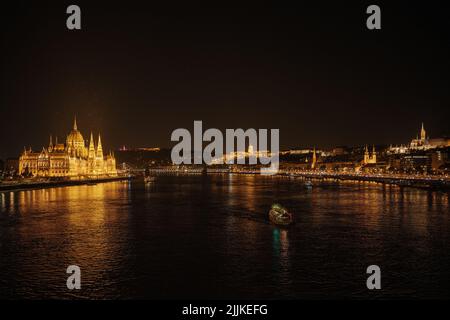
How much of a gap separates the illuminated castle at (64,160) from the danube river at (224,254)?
77132 millimetres

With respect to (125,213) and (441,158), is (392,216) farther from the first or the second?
(441,158)

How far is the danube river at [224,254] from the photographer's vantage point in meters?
15.5

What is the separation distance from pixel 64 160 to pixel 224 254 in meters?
98.0

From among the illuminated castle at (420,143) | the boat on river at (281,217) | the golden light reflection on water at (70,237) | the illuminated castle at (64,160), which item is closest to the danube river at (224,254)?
the golden light reflection on water at (70,237)

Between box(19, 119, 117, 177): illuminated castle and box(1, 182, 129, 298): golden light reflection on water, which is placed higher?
box(19, 119, 117, 177): illuminated castle

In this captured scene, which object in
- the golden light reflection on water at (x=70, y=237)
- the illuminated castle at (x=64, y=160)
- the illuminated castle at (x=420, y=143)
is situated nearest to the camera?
the golden light reflection on water at (x=70, y=237)

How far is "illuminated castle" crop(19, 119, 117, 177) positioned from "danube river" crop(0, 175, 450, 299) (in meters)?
77.1

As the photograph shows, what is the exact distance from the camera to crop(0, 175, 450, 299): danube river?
1546cm

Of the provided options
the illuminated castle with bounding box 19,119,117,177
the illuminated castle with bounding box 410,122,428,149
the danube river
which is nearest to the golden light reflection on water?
the danube river

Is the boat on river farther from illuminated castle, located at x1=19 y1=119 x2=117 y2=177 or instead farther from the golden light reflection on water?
illuminated castle, located at x1=19 y1=119 x2=117 y2=177

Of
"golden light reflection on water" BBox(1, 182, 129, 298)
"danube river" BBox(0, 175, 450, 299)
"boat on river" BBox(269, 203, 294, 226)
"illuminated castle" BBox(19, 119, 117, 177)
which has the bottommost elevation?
"danube river" BBox(0, 175, 450, 299)

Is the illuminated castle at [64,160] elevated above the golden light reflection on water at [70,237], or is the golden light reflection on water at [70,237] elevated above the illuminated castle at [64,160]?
the illuminated castle at [64,160]

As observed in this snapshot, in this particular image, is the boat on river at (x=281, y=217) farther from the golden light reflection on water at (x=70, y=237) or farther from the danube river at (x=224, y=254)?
the golden light reflection on water at (x=70, y=237)
